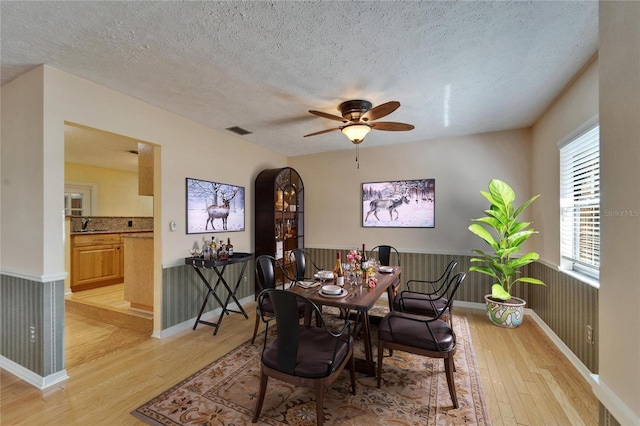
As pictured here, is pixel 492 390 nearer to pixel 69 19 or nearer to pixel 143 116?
pixel 69 19

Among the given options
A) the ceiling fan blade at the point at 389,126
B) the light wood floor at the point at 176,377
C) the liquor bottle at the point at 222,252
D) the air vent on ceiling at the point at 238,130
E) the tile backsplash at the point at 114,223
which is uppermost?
the air vent on ceiling at the point at 238,130

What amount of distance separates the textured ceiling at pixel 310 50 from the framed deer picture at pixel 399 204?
1546 mm

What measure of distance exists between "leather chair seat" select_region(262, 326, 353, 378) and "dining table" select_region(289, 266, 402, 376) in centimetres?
Result: 24

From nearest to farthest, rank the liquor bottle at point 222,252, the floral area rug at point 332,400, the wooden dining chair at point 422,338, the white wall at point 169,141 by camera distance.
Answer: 1. the floral area rug at point 332,400
2. the wooden dining chair at point 422,338
3. the white wall at point 169,141
4. the liquor bottle at point 222,252

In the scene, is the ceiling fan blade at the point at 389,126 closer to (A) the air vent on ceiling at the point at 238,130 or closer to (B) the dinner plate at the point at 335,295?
(B) the dinner plate at the point at 335,295

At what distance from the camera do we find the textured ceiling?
165 cm

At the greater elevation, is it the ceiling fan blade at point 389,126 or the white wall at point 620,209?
the ceiling fan blade at point 389,126

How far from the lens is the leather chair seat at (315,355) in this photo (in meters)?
1.72

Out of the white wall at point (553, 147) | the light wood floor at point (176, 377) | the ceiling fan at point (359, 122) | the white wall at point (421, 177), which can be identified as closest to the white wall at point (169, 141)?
the light wood floor at point (176, 377)

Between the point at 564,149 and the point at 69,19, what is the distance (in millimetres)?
4311

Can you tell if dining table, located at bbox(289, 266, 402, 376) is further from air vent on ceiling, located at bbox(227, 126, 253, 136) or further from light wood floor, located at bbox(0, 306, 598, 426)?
air vent on ceiling, located at bbox(227, 126, 253, 136)

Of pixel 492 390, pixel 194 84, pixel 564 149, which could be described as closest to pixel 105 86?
pixel 194 84

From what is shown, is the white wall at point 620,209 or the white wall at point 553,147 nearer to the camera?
the white wall at point 620,209

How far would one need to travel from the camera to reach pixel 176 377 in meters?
2.36
